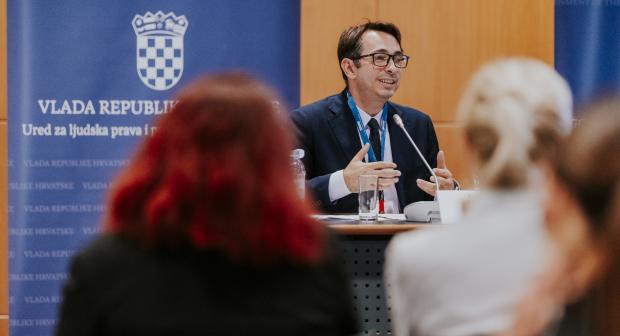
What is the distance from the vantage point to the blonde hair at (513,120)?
4.68 ft

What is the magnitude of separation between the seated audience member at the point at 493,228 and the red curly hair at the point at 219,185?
0.71ft

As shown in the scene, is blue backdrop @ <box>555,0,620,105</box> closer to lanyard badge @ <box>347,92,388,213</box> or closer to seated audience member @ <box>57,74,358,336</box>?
lanyard badge @ <box>347,92,388,213</box>

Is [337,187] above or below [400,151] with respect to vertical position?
below

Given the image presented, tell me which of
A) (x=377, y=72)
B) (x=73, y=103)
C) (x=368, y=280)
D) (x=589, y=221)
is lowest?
(x=368, y=280)

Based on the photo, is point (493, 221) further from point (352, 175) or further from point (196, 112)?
point (352, 175)

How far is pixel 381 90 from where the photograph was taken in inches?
166

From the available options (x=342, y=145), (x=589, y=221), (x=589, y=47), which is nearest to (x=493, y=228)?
(x=589, y=221)

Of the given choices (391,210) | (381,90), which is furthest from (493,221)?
(381,90)

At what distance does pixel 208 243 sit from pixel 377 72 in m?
3.06

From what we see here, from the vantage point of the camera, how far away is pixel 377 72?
14.0 feet

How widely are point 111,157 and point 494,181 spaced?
3.32 meters

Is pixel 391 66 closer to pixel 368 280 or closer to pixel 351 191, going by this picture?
pixel 351 191

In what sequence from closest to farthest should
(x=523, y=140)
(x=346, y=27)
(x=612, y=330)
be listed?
(x=612, y=330) < (x=523, y=140) < (x=346, y=27)

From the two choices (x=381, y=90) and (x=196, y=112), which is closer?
(x=196, y=112)
